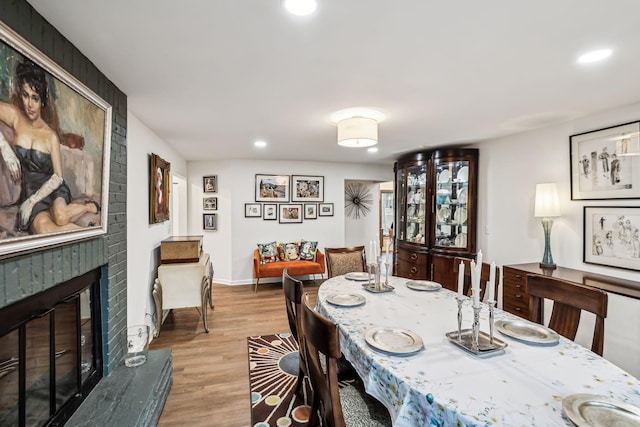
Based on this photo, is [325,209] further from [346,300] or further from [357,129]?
[346,300]

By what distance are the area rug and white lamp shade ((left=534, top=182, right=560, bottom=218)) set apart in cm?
281

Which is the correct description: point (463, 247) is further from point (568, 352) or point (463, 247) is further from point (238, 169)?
point (238, 169)

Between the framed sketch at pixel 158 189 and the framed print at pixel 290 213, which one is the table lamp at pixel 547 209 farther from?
the framed sketch at pixel 158 189

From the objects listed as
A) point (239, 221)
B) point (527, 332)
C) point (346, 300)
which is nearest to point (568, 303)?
point (527, 332)

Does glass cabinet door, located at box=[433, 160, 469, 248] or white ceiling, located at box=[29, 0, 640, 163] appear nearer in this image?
white ceiling, located at box=[29, 0, 640, 163]

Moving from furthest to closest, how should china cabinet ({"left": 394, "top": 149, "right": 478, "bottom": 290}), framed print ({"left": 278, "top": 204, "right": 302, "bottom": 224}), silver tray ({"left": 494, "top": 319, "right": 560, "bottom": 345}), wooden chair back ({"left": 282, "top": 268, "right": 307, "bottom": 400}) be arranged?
1. framed print ({"left": 278, "top": 204, "right": 302, "bottom": 224})
2. china cabinet ({"left": 394, "top": 149, "right": 478, "bottom": 290})
3. wooden chair back ({"left": 282, "top": 268, "right": 307, "bottom": 400})
4. silver tray ({"left": 494, "top": 319, "right": 560, "bottom": 345})

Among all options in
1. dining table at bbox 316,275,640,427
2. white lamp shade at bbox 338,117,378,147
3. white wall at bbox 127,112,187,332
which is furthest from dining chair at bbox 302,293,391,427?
white wall at bbox 127,112,187,332

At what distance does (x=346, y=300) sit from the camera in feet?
7.07

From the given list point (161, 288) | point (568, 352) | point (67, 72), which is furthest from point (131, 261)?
point (568, 352)

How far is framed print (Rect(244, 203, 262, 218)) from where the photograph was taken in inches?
217

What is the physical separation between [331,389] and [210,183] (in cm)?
496

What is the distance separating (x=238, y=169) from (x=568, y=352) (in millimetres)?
5044

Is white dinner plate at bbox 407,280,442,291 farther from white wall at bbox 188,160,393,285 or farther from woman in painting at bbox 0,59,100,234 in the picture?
white wall at bbox 188,160,393,285

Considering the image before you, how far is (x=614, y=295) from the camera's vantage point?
7.71ft
